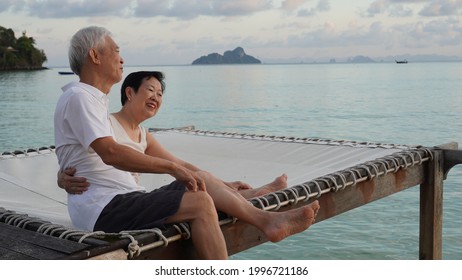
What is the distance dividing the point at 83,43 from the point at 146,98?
0.65 m

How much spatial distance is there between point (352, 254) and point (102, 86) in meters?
Result: 6.09

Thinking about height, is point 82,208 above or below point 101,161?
below

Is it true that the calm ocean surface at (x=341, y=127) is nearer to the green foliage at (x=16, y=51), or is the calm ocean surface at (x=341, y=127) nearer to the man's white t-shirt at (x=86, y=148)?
the man's white t-shirt at (x=86, y=148)

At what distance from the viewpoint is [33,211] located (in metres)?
3.92

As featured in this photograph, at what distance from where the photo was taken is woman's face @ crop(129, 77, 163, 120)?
12.5ft

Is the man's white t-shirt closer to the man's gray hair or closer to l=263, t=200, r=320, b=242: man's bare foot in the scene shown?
the man's gray hair

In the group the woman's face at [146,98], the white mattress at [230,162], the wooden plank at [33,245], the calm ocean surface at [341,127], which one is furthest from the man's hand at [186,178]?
the calm ocean surface at [341,127]

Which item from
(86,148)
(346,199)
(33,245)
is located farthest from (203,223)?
(346,199)

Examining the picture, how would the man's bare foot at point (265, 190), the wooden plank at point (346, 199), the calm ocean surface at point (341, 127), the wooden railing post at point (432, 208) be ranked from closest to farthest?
1. the wooden plank at point (346, 199)
2. the man's bare foot at point (265, 190)
3. the wooden railing post at point (432, 208)
4. the calm ocean surface at point (341, 127)

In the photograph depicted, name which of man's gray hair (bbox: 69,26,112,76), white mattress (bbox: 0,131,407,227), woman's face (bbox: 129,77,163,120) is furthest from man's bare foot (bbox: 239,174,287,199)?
man's gray hair (bbox: 69,26,112,76)

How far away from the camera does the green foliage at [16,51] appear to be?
285ft

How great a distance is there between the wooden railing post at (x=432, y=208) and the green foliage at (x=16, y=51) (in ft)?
283
